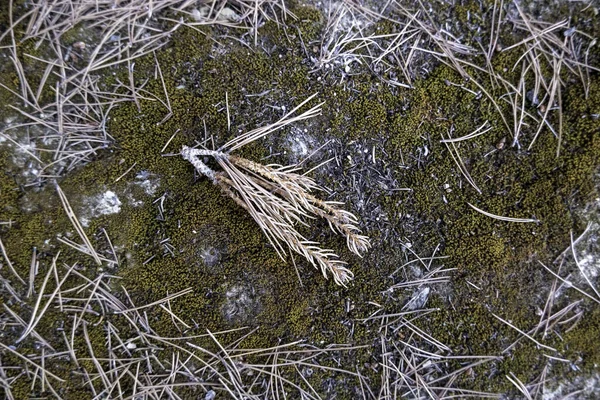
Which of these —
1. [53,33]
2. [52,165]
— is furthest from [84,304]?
[53,33]

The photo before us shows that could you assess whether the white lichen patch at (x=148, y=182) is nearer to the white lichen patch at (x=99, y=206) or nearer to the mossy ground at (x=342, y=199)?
the mossy ground at (x=342, y=199)

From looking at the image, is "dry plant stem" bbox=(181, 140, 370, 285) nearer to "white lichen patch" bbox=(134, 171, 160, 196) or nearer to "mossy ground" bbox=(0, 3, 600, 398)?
"mossy ground" bbox=(0, 3, 600, 398)

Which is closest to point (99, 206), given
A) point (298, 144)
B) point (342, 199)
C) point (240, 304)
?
point (240, 304)

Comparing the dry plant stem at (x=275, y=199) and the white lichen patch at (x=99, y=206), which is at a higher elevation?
the dry plant stem at (x=275, y=199)

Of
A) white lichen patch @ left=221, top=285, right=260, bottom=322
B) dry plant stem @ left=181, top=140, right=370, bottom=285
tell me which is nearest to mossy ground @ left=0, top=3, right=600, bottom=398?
white lichen patch @ left=221, top=285, right=260, bottom=322

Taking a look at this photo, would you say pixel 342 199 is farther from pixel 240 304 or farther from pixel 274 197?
pixel 240 304

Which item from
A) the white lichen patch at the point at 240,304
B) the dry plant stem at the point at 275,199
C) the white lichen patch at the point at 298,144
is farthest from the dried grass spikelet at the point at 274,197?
the white lichen patch at the point at 240,304
